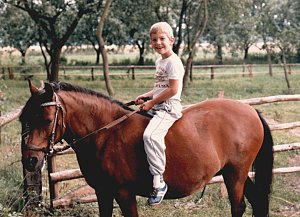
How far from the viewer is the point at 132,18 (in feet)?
70.1

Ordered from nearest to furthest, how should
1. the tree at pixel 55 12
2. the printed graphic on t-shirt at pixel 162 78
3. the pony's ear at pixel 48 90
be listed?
the pony's ear at pixel 48 90
the printed graphic on t-shirt at pixel 162 78
the tree at pixel 55 12

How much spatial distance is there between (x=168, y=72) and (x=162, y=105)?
314 millimetres

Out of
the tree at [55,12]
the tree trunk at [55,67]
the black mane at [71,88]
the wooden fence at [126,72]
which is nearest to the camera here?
the black mane at [71,88]

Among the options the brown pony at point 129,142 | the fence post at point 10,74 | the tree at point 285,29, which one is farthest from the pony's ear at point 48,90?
the fence post at point 10,74

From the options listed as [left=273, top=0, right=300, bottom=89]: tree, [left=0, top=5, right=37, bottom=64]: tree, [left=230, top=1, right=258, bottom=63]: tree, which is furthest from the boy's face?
[left=230, top=1, right=258, bottom=63]: tree

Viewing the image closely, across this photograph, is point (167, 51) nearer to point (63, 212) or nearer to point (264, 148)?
point (264, 148)

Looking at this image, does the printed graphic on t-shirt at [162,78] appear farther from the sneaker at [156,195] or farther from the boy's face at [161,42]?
the sneaker at [156,195]

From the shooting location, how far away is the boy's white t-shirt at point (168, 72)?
3.52 meters

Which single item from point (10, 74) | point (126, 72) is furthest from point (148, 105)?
point (126, 72)

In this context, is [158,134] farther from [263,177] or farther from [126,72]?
[126,72]

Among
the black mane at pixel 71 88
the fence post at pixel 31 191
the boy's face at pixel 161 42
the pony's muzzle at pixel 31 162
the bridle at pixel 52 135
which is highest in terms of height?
the boy's face at pixel 161 42

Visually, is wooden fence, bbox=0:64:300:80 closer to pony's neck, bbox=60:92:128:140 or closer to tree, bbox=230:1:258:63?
tree, bbox=230:1:258:63

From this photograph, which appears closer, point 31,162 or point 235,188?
point 31,162

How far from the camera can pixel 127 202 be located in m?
3.62
